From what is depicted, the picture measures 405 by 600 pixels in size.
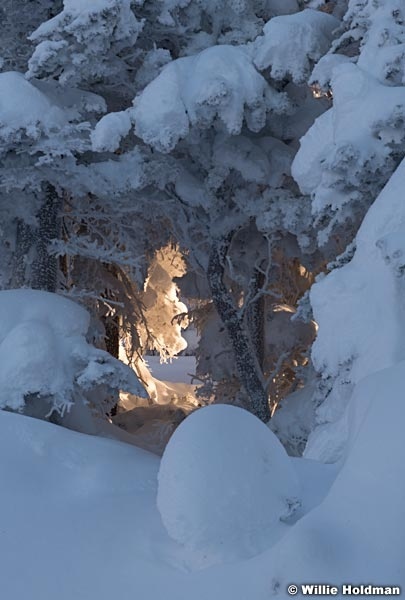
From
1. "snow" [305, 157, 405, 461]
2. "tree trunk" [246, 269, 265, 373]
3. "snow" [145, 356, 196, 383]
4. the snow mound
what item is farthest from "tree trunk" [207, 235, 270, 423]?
"snow" [145, 356, 196, 383]

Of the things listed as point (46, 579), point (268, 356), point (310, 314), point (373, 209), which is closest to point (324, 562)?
point (46, 579)

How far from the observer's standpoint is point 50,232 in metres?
8.23

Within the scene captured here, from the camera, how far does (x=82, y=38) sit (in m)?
6.84

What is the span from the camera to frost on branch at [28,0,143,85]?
6742mm

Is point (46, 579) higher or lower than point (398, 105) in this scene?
lower

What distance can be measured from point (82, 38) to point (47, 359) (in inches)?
119

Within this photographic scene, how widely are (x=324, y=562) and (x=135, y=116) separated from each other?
5.40m

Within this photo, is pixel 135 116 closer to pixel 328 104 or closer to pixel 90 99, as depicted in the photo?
pixel 90 99

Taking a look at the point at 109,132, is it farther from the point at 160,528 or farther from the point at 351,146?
the point at 160,528

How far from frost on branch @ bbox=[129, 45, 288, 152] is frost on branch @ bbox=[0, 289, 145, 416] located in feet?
6.38

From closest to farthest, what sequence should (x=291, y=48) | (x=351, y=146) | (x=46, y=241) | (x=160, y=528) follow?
(x=160, y=528) < (x=351, y=146) < (x=291, y=48) < (x=46, y=241)

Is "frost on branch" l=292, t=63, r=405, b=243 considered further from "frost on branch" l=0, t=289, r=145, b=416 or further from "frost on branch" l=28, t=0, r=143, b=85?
"frost on branch" l=0, t=289, r=145, b=416

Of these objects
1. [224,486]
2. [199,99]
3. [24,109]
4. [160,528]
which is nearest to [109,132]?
[24,109]

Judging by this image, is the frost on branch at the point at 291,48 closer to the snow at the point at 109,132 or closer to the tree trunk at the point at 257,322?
the snow at the point at 109,132
